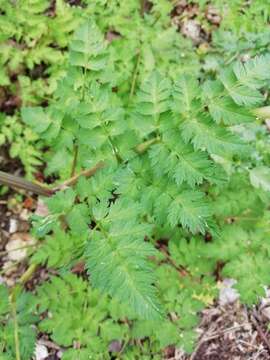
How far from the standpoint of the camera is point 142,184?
→ 219 centimetres

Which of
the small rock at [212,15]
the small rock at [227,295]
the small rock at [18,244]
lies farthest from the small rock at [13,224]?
the small rock at [212,15]

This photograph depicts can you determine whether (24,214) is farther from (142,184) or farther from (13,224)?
(142,184)

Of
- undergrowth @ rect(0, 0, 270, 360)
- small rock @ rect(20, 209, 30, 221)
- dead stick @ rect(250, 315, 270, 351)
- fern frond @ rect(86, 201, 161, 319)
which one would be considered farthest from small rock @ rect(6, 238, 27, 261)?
dead stick @ rect(250, 315, 270, 351)

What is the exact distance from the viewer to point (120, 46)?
129 inches

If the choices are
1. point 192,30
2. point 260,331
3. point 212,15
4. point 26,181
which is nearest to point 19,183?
point 26,181

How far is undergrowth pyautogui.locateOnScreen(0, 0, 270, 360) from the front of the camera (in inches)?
78.4

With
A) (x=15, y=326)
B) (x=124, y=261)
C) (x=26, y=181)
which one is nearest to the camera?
(x=124, y=261)

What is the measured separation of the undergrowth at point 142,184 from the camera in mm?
1991

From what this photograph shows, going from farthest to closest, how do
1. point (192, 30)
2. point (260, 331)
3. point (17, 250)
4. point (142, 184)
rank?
point (192, 30) < point (17, 250) < point (260, 331) < point (142, 184)

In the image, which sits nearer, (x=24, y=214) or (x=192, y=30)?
(x=24, y=214)

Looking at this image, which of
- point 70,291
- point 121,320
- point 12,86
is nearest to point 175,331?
point 121,320

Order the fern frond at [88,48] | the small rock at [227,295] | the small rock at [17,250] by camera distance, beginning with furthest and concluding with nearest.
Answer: the small rock at [17,250] < the small rock at [227,295] < the fern frond at [88,48]

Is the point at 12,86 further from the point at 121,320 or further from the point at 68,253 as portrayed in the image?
the point at 121,320

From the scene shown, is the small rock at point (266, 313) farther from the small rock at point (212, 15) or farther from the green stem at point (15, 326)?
the small rock at point (212, 15)
